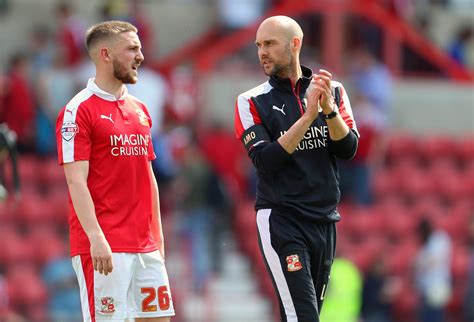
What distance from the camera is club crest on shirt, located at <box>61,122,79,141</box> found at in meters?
7.23

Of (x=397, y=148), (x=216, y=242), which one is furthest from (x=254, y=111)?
(x=397, y=148)

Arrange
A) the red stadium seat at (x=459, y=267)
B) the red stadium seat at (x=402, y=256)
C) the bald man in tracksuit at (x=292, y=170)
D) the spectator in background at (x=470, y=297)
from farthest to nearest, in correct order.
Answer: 1. the red stadium seat at (x=402, y=256)
2. the red stadium seat at (x=459, y=267)
3. the spectator in background at (x=470, y=297)
4. the bald man in tracksuit at (x=292, y=170)

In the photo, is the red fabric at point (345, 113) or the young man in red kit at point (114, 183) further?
the red fabric at point (345, 113)

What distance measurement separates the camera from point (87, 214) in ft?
23.3

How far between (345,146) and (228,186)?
8.77 metres

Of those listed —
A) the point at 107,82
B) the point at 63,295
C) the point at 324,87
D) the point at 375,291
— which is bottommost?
the point at 375,291

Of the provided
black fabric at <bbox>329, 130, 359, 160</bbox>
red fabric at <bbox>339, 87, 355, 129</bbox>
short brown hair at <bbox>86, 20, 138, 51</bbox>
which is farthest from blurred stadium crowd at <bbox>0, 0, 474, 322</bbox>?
short brown hair at <bbox>86, 20, 138, 51</bbox>

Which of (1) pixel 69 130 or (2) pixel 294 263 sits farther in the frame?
(2) pixel 294 263

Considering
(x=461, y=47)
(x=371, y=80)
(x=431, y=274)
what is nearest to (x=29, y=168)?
(x=371, y=80)

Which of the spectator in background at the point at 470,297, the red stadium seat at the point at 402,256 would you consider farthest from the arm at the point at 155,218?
the red stadium seat at the point at 402,256

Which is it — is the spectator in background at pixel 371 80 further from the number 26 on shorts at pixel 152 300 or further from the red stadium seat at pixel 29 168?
the number 26 on shorts at pixel 152 300

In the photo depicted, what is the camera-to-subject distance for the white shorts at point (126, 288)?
729 centimetres

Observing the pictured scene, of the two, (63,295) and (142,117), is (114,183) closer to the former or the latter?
(142,117)

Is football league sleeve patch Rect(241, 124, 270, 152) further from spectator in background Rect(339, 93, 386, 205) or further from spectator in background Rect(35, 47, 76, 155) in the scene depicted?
spectator in background Rect(339, 93, 386, 205)
